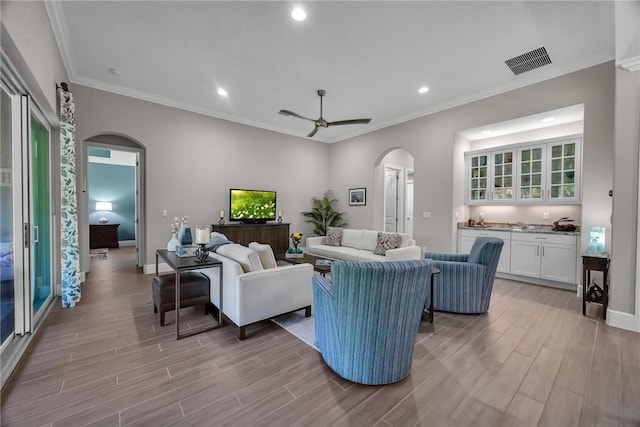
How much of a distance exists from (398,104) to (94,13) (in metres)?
4.62

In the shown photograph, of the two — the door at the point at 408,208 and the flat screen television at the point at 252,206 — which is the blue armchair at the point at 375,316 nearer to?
the flat screen television at the point at 252,206

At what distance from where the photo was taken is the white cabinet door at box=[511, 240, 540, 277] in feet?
14.7

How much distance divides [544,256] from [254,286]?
14.8 ft

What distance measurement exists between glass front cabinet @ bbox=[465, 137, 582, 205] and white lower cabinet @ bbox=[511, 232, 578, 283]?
0.66 m

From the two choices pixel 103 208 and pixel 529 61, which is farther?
pixel 103 208

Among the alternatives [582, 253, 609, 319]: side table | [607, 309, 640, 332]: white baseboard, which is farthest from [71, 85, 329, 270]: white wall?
[607, 309, 640, 332]: white baseboard

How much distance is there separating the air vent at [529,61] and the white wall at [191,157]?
4727 millimetres

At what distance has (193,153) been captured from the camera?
5.62 meters

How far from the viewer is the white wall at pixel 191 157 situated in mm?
4719

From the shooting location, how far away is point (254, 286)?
2643 mm

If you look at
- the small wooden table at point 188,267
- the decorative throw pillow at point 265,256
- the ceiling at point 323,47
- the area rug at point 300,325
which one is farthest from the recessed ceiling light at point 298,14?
the area rug at point 300,325

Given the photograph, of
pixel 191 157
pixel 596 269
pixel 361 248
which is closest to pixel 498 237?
pixel 596 269

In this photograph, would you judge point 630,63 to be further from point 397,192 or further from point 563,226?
point 397,192

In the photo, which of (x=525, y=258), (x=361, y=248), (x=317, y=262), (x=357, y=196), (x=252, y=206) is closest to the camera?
(x=317, y=262)
